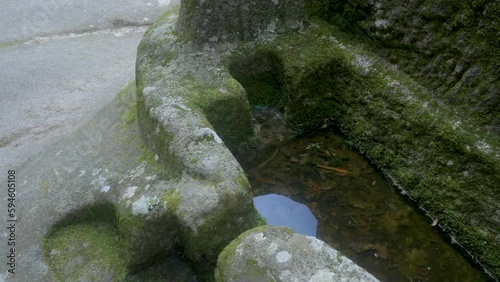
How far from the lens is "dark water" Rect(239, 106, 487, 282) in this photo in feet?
10.5

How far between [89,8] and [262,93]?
3.06 meters

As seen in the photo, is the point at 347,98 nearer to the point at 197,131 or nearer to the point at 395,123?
the point at 395,123

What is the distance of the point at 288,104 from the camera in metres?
4.20

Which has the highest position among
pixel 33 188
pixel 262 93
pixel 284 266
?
pixel 284 266

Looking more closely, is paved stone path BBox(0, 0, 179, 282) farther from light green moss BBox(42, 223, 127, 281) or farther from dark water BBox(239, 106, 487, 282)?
dark water BBox(239, 106, 487, 282)

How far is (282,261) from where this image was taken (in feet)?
8.00

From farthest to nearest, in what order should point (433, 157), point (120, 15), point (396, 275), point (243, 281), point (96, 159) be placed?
point (120, 15), point (96, 159), point (433, 157), point (396, 275), point (243, 281)

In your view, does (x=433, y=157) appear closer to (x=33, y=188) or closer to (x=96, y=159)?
(x=96, y=159)

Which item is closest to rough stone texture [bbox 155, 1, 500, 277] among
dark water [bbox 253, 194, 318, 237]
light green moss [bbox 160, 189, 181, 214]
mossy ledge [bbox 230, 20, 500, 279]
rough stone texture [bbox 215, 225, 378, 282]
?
mossy ledge [bbox 230, 20, 500, 279]

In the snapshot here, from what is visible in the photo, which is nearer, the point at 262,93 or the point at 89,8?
the point at 262,93

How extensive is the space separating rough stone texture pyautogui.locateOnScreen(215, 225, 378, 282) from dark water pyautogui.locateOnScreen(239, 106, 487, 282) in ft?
2.64

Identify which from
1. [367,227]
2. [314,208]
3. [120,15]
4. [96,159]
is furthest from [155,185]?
[120,15]

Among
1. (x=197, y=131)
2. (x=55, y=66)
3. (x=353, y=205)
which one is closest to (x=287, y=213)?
(x=353, y=205)

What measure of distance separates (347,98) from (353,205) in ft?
3.29
